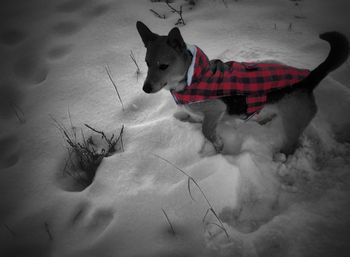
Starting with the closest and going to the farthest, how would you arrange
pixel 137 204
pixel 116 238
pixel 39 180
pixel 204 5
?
pixel 116 238 < pixel 137 204 < pixel 39 180 < pixel 204 5

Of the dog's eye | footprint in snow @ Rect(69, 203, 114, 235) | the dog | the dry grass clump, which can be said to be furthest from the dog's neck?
footprint in snow @ Rect(69, 203, 114, 235)

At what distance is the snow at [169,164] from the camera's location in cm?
169

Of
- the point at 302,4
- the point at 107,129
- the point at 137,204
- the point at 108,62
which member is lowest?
the point at 137,204

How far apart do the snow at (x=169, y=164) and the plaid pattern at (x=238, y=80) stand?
0.34m

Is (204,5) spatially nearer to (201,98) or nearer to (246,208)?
(201,98)

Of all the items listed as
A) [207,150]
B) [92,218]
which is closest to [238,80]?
[207,150]

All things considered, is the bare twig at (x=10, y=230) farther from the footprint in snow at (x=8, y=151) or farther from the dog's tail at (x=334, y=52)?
the dog's tail at (x=334, y=52)

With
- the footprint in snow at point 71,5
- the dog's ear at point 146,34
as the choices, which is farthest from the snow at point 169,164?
the footprint in snow at point 71,5

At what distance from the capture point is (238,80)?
192 centimetres

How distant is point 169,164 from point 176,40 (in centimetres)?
121

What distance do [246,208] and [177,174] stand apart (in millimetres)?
694

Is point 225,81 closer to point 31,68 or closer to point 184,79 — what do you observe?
point 184,79

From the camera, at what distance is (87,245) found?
1.71 m

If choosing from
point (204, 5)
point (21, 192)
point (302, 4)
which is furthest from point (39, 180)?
point (302, 4)
